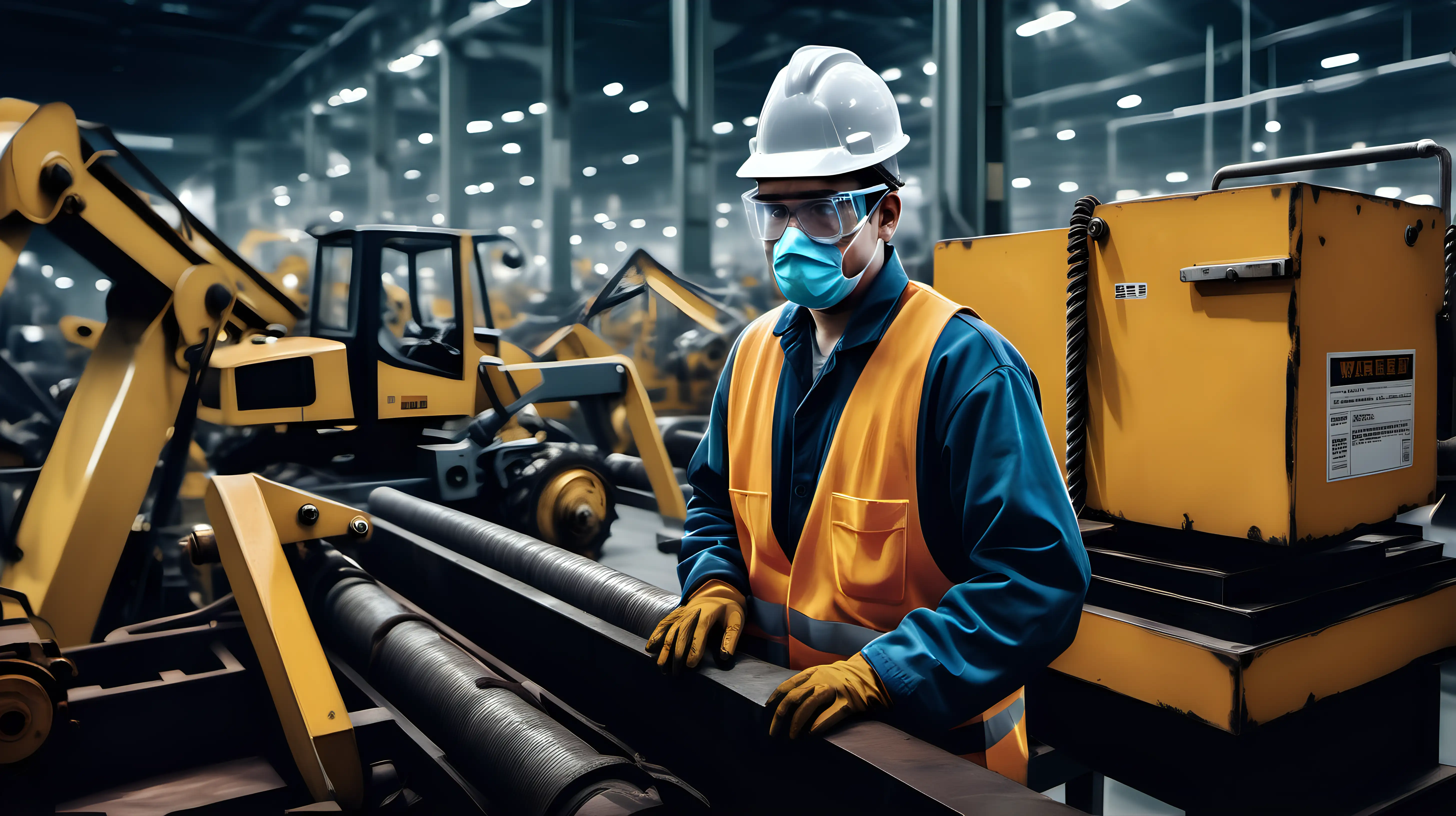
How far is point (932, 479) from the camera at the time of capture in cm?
133

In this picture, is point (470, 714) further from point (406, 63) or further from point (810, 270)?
point (406, 63)

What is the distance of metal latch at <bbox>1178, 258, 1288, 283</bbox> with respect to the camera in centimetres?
190

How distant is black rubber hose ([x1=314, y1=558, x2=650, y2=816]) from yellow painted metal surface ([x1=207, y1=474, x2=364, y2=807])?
7.1 inches

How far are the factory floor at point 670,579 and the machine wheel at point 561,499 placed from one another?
403 millimetres

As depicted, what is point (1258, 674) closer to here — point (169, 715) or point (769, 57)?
point (169, 715)

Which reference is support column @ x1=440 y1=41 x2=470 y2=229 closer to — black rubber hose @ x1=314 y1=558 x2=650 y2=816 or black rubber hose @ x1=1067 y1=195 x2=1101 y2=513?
black rubber hose @ x1=314 y1=558 x2=650 y2=816

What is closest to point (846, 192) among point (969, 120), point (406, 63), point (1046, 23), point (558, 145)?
point (969, 120)

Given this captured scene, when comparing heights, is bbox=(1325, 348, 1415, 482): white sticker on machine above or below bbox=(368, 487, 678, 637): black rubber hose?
above

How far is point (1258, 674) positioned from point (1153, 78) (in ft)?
51.5

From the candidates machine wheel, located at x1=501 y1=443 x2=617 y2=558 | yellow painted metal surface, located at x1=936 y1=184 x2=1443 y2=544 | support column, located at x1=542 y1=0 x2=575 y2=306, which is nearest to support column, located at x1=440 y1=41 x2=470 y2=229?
support column, located at x1=542 y1=0 x2=575 y2=306

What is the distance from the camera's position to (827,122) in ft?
4.51

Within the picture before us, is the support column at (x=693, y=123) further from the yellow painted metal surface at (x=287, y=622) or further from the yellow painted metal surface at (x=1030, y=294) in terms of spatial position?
the yellow painted metal surface at (x=287, y=622)

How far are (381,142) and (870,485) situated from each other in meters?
13.9

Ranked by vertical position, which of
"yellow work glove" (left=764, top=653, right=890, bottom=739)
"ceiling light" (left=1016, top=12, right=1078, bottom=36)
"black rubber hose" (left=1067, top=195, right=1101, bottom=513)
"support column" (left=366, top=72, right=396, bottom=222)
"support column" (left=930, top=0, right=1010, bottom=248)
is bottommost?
"yellow work glove" (left=764, top=653, right=890, bottom=739)
